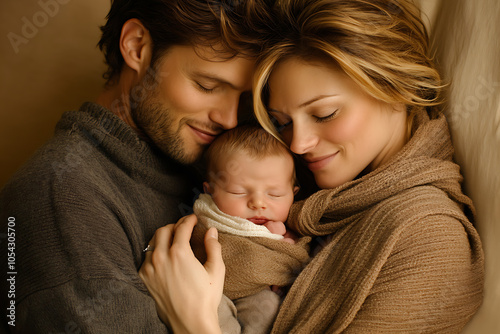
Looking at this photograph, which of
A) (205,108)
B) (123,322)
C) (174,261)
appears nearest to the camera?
(123,322)

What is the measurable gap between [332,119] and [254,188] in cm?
32

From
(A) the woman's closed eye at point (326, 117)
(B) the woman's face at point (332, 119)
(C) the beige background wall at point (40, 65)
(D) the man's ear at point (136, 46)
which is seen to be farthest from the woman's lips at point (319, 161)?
(C) the beige background wall at point (40, 65)

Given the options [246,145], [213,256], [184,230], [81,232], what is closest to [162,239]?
[184,230]

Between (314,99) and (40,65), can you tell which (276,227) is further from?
(40,65)

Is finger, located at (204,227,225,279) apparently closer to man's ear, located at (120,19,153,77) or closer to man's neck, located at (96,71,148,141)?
man's neck, located at (96,71,148,141)

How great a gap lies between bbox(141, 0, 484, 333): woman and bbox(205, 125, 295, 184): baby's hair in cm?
5

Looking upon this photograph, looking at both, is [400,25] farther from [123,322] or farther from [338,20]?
[123,322]

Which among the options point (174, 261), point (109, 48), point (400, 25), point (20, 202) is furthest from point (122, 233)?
point (400, 25)

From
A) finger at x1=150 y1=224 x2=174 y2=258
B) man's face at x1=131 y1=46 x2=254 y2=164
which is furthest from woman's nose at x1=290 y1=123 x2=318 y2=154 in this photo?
finger at x1=150 y1=224 x2=174 y2=258

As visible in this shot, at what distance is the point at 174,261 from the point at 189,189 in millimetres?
530

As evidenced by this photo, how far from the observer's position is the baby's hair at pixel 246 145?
1.39 metres

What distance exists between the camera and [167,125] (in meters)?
1.48

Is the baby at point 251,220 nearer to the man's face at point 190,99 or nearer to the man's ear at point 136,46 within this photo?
the man's face at point 190,99

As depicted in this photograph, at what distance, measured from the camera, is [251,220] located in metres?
1.38
